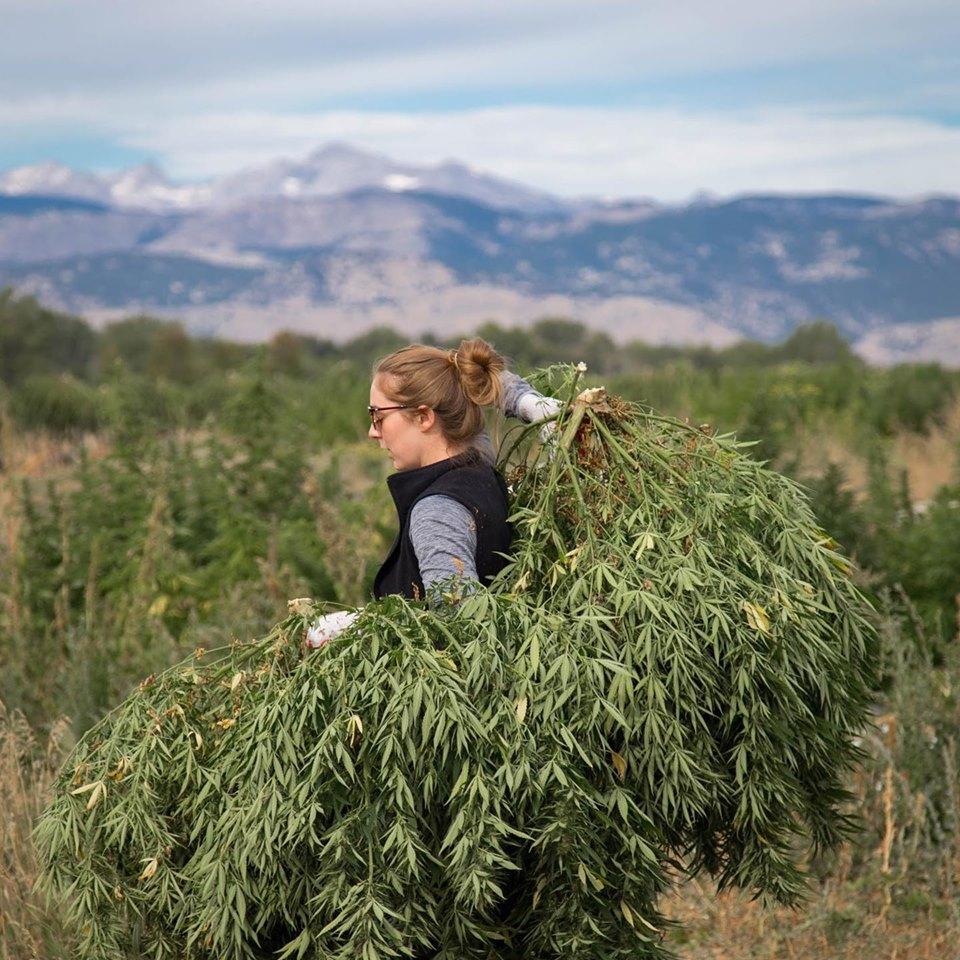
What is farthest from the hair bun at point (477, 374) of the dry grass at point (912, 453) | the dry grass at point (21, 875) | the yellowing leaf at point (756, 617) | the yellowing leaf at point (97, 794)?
the dry grass at point (912, 453)

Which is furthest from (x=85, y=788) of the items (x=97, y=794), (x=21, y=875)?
(x=21, y=875)

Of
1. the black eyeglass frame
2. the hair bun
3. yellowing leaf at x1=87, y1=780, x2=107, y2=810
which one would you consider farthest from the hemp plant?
the black eyeglass frame

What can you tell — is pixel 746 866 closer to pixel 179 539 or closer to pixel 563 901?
pixel 563 901

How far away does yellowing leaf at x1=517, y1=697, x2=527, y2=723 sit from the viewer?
202 cm

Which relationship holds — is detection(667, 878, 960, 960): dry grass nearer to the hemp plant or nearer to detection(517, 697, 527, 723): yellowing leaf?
the hemp plant

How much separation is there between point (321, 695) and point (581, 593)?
0.50 metres

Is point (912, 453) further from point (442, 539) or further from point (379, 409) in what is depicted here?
point (442, 539)

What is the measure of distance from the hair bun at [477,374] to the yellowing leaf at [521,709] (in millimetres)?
874

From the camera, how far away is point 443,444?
2.70m

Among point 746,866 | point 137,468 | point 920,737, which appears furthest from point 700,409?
point 746,866

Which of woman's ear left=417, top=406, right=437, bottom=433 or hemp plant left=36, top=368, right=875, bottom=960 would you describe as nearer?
hemp plant left=36, top=368, right=875, bottom=960

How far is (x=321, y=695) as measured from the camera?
205cm

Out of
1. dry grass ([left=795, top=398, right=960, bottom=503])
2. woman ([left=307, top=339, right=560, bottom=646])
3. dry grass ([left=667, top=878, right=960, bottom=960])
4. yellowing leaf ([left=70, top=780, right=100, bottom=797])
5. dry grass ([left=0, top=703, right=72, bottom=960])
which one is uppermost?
woman ([left=307, top=339, right=560, bottom=646])

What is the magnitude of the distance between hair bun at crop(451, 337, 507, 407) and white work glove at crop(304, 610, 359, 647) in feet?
2.24
